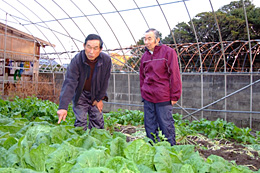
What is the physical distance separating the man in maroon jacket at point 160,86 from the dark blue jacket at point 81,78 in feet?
2.11

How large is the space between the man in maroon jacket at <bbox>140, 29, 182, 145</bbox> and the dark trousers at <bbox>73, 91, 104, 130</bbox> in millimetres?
707

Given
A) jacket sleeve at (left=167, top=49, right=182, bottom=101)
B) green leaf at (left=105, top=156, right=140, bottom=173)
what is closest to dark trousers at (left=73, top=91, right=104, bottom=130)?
jacket sleeve at (left=167, top=49, right=182, bottom=101)

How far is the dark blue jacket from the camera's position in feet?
9.39

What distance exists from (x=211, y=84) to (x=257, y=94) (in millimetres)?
1434

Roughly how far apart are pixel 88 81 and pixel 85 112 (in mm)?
395

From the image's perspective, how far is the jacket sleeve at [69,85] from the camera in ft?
9.14

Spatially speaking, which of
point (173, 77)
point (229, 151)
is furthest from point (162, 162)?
point (229, 151)

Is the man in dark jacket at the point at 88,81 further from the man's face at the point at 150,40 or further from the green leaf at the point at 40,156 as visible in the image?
the green leaf at the point at 40,156

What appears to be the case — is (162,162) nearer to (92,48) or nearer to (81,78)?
(92,48)

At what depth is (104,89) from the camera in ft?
10.6

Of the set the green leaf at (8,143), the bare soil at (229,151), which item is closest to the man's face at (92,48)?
the green leaf at (8,143)

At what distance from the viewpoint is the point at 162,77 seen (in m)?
3.44

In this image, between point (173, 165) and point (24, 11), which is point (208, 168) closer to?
point (173, 165)

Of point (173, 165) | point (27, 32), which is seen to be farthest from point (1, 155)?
point (27, 32)
